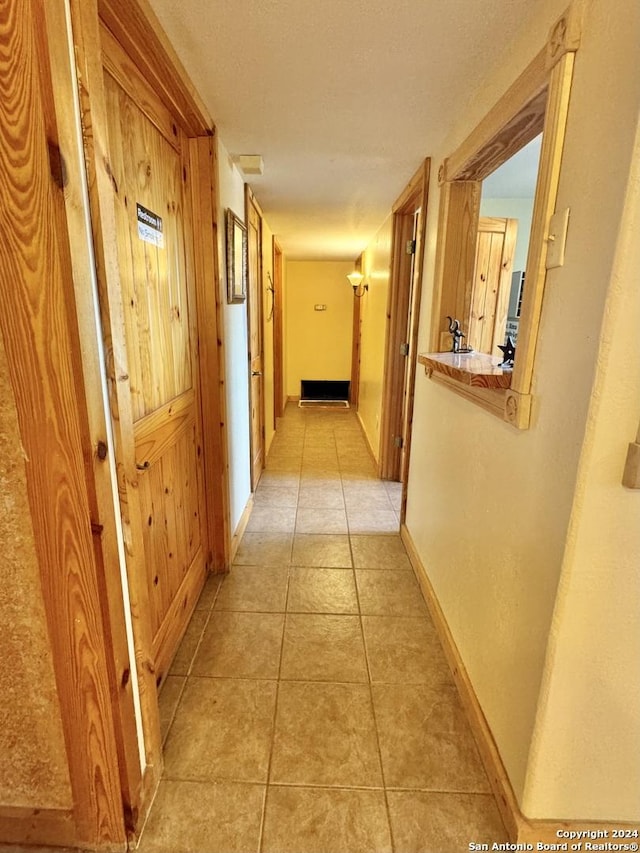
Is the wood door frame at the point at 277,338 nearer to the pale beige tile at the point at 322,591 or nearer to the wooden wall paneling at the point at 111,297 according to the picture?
the pale beige tile at the point at 322,591

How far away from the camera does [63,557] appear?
86 centimetres

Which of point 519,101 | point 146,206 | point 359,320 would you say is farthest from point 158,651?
point 359,320

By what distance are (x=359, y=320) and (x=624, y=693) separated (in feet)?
17.2

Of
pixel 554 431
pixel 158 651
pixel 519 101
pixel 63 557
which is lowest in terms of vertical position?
pixel 158 651

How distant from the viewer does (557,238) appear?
96 centimetres

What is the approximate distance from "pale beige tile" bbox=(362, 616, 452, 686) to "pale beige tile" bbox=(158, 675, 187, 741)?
28.1 inches

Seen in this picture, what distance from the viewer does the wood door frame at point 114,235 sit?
2.66 feet

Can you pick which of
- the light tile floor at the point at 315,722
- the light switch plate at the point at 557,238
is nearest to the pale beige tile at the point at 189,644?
the light tile floor at the point at 315,722

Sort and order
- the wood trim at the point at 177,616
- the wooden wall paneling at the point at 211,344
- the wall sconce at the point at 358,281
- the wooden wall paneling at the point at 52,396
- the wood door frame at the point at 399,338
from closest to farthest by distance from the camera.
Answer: the wooden wall paneling at the point at 52,396, the wood trim at the point at 177,616, the wooden wall paneling at the point at 211,344, the wood door frame at the point at 399,338, the wall sconce at the point at 358,281

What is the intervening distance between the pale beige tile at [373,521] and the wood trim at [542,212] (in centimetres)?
174

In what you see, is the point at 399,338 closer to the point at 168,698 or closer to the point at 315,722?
the point at 315,722

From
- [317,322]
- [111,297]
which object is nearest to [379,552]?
[111,297]

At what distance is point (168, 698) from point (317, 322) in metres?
5.52

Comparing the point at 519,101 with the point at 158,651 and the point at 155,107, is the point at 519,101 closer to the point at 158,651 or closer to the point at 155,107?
the point at 155,107
